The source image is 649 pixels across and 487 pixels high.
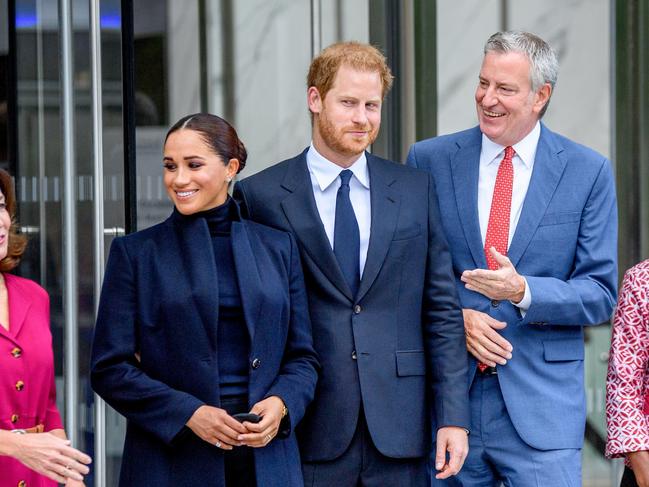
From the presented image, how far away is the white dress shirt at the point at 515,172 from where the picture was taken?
148 inches

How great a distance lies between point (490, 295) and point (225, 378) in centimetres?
89

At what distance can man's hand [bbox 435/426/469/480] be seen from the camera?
352cm

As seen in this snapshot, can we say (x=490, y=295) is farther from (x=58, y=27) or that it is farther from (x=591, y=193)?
(x=58, y=27)

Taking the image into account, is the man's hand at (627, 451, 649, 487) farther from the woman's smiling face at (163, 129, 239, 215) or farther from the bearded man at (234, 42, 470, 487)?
the woman's smiling face at (163, 129, 239, 215)

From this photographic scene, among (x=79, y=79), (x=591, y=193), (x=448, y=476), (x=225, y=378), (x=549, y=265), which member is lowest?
(x=448, y=476)

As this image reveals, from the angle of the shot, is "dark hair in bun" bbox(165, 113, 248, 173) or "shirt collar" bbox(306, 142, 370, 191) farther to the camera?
"shirt collar" bbox(306, 142, 370, 191)

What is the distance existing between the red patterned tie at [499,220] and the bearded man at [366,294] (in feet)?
0.57

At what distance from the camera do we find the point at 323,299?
354cm

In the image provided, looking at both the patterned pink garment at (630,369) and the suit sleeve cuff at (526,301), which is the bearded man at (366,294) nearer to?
the suit sleeve cuff at (526,301)

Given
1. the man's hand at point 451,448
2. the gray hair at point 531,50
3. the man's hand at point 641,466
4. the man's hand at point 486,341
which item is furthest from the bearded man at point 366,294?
the man's hand at point 641,466

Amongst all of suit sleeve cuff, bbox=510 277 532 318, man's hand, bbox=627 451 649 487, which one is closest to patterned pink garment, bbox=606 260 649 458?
man's hand, bbox=627 451 649 487

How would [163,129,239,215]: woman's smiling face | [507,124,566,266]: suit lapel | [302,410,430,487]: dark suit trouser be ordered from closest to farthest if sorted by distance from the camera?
[163,129,239,215]: woman's smiling face < [302,410,430,487]: dark suit trouser < [507,124,566,266]: suit lapel

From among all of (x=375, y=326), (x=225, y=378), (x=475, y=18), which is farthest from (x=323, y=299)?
(x=475, y=18)

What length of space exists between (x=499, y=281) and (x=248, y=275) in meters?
0.78
